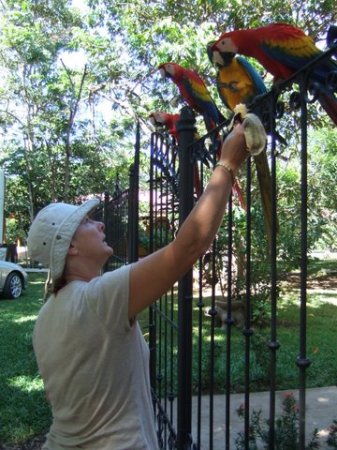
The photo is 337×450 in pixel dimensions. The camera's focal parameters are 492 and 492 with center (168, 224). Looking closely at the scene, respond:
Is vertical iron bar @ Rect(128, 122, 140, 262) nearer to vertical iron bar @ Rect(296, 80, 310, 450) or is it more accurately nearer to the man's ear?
the man's ear

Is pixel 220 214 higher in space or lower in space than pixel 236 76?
lower

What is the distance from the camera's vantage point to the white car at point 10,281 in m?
10.9

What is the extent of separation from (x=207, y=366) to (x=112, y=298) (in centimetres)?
379

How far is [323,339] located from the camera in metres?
6.40

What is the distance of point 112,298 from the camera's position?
1259 mm

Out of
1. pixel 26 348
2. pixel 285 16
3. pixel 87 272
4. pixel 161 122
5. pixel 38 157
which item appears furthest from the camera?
pixel 38 157

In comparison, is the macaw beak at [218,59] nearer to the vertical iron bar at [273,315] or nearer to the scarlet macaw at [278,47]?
the scarlet macaw at [278,47]

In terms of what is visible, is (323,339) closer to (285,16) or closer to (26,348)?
(26,348)

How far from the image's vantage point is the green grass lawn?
4.06 meters

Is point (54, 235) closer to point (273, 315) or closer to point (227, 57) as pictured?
point (273, 315)

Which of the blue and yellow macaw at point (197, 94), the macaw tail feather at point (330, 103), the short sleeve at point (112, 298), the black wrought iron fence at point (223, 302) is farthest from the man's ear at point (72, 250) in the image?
the blue and yellow macaw at point (197, 94)

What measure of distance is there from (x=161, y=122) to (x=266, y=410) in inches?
97.7

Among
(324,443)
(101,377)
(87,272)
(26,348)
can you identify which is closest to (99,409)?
(101,377)

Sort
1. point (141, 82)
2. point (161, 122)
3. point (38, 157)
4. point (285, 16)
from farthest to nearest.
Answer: point (38, 157)
point (141, 82)
point (285, 16)
point (161, 122)
